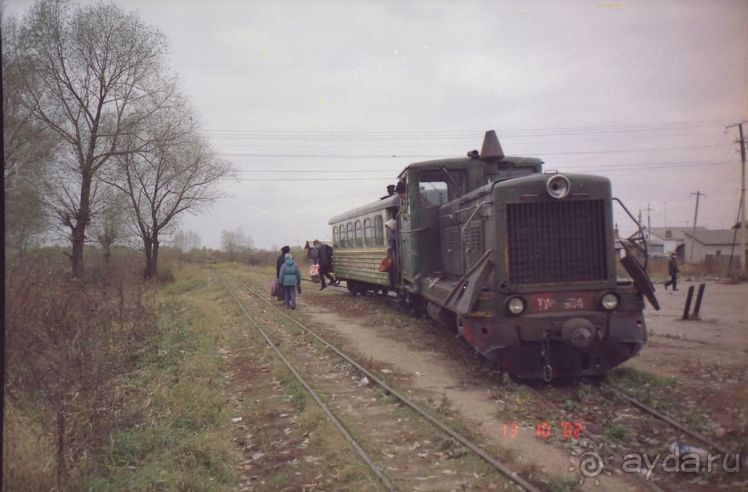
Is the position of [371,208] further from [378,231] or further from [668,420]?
[668,420]

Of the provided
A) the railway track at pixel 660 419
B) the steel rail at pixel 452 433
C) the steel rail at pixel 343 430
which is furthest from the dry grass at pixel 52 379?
the railway track at pixel 660 419

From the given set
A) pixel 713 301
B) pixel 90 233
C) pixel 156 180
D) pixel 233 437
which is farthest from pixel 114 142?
pixel 713 301

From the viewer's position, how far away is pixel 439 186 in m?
10.2

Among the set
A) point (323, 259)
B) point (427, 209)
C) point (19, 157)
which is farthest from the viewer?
point (323, 259)

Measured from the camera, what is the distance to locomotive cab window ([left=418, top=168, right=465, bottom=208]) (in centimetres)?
1000

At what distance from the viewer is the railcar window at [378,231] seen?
1421 cm

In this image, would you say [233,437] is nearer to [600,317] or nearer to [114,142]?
[600,317]

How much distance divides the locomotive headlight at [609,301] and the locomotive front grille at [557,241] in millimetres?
293

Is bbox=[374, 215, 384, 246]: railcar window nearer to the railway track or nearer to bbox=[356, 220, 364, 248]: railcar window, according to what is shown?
bbox=[356, 220, 364, 248]: railcar window

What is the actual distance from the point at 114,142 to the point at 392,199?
13109 mm

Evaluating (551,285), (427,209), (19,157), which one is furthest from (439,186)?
(19,157)

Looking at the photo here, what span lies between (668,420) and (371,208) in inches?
432

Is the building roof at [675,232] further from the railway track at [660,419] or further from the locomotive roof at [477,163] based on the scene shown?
the railway track at [660,419]

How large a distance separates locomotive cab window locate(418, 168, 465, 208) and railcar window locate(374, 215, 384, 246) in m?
3.94
